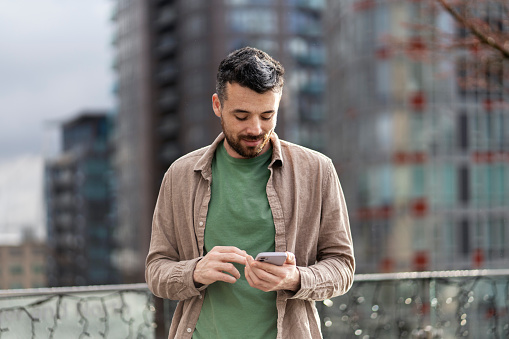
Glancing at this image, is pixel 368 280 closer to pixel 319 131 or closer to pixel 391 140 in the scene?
pixel 391 140

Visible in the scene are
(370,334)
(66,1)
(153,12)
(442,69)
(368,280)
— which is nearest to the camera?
(368,280)

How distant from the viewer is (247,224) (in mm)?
1754

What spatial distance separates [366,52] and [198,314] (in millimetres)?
Answer: 26021

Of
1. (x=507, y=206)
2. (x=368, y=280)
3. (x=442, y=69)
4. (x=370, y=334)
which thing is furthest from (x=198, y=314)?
(x=507, y=206)

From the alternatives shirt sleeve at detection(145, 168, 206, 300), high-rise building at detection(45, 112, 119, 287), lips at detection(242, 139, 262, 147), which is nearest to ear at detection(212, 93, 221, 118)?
lips at detection(242, 139, 262, 147)

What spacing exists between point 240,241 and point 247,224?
47 millimetres

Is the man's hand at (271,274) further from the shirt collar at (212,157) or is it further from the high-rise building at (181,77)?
the high-rise building at (181,77)

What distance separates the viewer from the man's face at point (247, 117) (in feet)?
5.44

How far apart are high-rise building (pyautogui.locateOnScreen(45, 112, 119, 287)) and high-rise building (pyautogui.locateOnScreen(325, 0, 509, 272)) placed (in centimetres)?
4058

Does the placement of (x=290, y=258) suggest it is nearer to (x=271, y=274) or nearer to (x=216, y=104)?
(x=271, y=274)

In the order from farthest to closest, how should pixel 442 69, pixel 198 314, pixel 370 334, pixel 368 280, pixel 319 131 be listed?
1. pixel 319 131
2. pixel 442 69
3. pixel 370 334
4. pixel 368 280
5. pixel 198 314

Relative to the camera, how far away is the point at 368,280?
4.96 metres

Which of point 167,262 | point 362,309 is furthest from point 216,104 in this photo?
point 362,309

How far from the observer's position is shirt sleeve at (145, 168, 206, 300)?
171cm
